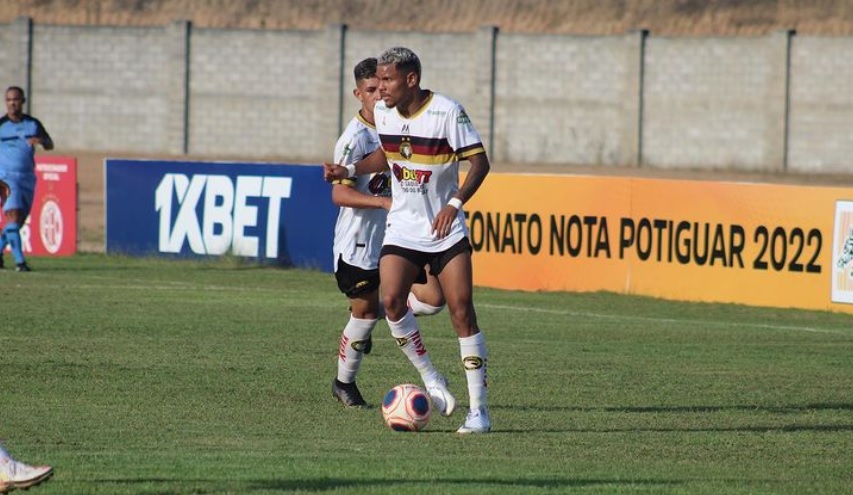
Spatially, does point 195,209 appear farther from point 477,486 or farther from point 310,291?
point 477,486

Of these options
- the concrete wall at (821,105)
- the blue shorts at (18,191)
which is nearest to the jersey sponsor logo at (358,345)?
the blue shorts at (18,191)

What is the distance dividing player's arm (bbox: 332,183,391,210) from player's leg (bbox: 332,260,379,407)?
0.57 meters

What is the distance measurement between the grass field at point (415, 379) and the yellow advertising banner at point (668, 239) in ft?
1.54

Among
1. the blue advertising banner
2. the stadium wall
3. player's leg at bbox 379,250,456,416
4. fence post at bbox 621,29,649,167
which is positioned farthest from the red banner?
fence post at bbox 621,29,649,167

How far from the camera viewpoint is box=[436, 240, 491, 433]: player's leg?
10.2 meters

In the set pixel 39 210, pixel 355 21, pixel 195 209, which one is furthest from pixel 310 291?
pixel 355 21

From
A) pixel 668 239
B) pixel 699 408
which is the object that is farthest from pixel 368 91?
pixel 668 239

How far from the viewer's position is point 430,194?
10281mm

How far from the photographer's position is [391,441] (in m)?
9.88

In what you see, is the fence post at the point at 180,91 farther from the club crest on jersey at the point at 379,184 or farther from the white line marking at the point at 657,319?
the club crest on jersey at the point at 379,184

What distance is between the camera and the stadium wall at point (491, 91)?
1956 inches

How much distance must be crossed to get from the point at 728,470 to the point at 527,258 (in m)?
12.9

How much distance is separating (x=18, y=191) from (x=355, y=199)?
12950 millimetres

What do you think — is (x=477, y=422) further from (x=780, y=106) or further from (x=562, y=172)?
(x=780, y=106)
